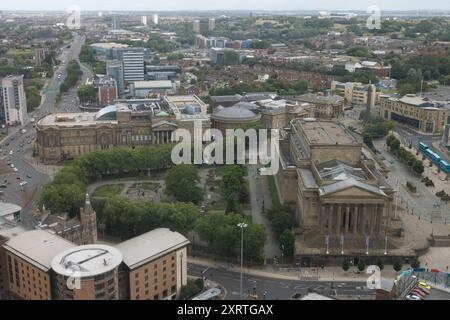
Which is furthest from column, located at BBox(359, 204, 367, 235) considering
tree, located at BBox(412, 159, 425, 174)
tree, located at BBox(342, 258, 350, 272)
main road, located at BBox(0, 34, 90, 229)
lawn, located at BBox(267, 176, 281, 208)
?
main road, located at BBox(0, 34, 90, 229)

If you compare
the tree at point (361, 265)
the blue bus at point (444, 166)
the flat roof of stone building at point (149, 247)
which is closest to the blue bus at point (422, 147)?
the blue bus at point (444, 166)

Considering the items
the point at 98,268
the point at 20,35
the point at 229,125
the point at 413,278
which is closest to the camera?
the point at 98,268

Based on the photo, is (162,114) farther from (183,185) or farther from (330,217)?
(330,217)

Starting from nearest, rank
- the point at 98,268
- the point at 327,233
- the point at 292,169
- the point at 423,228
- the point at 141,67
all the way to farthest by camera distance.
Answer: the point at 98,268 → the point at 327,233 → the point at 423,228 → the point at 292,169 → the point at 141,67

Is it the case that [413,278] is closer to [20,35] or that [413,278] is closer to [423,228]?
[423,228]

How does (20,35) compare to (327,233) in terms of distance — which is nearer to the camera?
(327,233)

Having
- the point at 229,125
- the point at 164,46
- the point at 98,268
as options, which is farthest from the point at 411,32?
the point at 98,268

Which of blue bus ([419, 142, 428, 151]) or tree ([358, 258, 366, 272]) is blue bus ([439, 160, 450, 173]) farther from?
tree ([358, 258, 366, 272])
